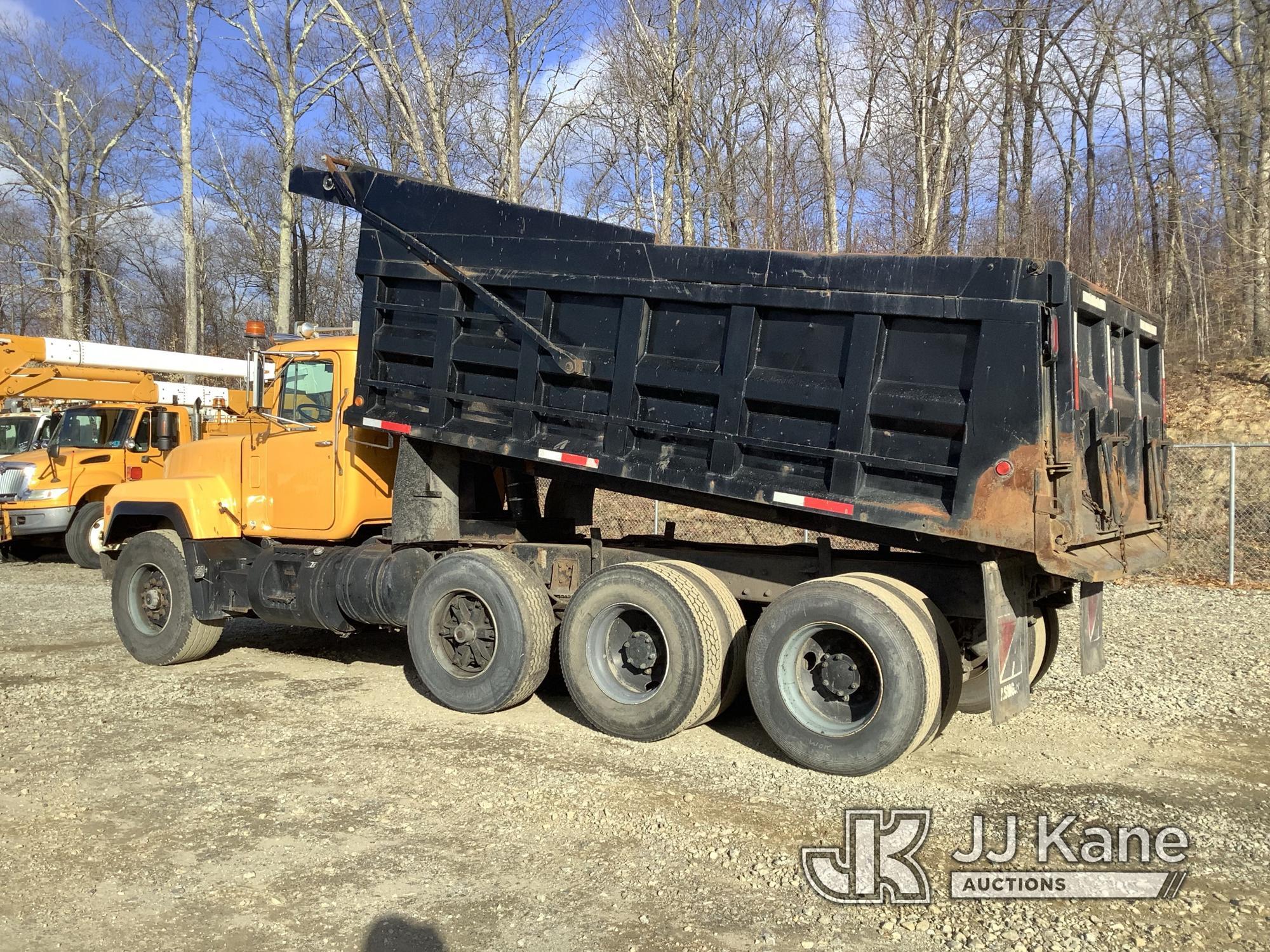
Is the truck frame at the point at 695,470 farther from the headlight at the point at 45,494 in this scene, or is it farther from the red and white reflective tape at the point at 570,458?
the headlight at the point at 45,494

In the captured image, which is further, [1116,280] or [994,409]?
[1116,280]

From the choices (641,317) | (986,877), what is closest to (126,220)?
(641,317)

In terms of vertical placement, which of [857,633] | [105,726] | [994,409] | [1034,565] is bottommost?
[105,726]

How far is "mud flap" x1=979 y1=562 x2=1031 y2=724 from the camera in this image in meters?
5.25

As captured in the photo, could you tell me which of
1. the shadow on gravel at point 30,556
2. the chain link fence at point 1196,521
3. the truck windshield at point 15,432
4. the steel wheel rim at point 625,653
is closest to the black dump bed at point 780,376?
the steel wheel rim at point 625,653

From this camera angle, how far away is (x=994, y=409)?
196 inches

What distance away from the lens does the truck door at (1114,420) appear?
5172 millimetres

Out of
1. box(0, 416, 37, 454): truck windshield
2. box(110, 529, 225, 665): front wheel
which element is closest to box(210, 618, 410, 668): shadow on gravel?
box(110, 529, 225, 665): front wheel

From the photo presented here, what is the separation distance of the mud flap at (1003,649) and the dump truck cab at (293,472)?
4.55m

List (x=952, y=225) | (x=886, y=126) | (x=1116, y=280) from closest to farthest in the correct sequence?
(x=886, y=126) → (x=952, y=225) → (x=1116, y=280)

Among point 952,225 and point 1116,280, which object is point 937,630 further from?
point 1116,280

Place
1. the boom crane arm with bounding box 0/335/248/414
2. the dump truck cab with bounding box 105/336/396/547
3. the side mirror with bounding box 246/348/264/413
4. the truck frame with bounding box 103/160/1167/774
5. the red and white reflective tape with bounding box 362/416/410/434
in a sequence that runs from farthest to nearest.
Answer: the boom crane arm with bounding box 0/335/248/414, the side mirror with bounding box 246/348/264/413, the dump truck cab with bounding box 105/336/396/547, the red and white reflective tape with bounding box 362/416/410/434, the truck frame with bounding box 103/160/1167/774

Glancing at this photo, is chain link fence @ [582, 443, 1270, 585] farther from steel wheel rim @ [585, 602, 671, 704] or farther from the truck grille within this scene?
the truck grille

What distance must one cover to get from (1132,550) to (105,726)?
6500 mm
